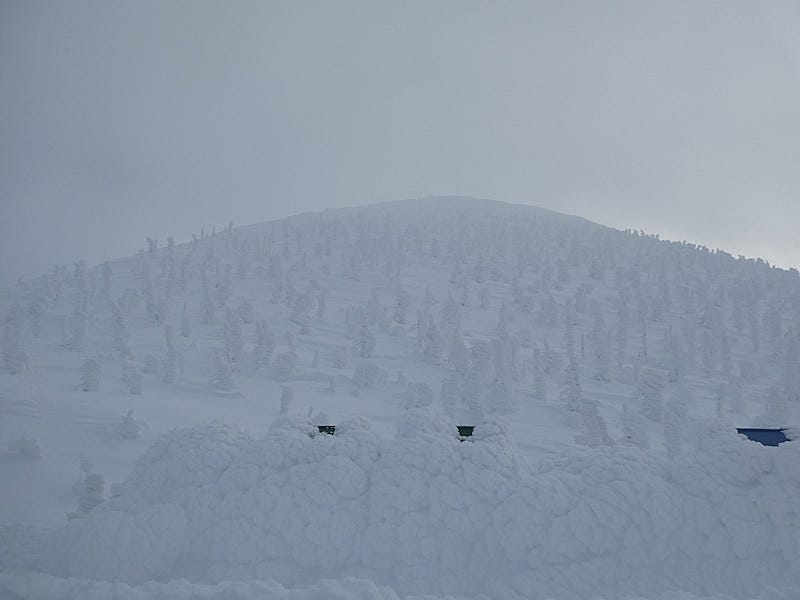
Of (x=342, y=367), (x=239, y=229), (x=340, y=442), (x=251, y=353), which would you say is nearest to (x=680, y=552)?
(x=340, y=442)

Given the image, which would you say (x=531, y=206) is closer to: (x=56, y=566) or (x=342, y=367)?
(x=342, y=367)

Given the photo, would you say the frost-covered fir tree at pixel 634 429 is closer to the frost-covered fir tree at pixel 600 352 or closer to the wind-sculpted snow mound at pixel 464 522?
the wind-sculpted snow mound at pixel 464 522

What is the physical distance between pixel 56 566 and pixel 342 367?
1154 cm

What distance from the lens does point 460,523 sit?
4758 millimetres

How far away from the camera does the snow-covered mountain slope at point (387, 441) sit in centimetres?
453

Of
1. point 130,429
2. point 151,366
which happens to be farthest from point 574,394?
point 151,366

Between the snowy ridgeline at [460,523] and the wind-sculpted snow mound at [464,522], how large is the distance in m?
0.01

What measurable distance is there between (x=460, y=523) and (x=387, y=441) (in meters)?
1.17

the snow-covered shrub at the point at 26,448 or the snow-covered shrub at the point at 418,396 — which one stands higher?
the snow-covered shrub at the point at 418,396

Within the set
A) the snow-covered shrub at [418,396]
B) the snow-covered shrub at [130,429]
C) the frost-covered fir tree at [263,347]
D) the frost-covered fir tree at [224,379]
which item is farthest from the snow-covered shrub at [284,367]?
the snow-covered shrub at [130,429]

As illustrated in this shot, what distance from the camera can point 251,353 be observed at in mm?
16094

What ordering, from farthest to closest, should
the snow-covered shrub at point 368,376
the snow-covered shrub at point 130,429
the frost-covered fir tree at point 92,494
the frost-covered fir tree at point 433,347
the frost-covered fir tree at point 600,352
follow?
the frost-covered fir tree at point 600,352
the frost-covered fir tree at point 433,347
the snow-covered shrub at point 368,376
the snow-covered shrub at point 130,429
the frost-covered fir tree at point 92,494

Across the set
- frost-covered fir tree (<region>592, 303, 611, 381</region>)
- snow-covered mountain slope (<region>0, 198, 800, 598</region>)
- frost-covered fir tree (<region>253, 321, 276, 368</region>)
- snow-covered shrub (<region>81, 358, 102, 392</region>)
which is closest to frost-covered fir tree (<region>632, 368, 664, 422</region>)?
snow-covered mountain slope (<region>0, 198, 800, 598</region>)

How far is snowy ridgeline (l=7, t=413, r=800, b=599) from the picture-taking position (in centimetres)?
444
